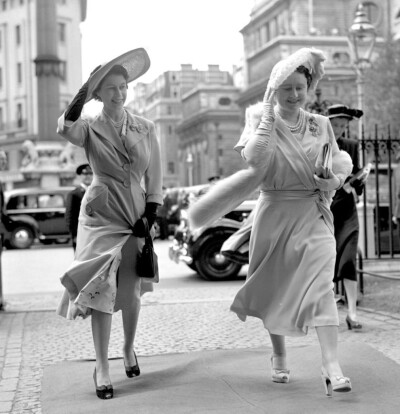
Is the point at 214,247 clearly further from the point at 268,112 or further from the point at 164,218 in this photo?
the point at 164,218

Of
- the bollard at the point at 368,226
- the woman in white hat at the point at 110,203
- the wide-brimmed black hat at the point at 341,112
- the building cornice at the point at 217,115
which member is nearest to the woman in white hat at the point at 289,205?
Answer: the woman in white hat at the point at 110,203

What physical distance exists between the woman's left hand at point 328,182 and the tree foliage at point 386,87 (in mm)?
36994

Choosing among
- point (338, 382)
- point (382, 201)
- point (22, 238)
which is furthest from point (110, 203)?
point (22, 238)

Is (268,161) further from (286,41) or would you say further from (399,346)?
(286,41)

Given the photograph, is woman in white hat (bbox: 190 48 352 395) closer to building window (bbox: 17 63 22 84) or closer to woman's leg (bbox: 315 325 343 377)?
woman's leg (bbox: 315 325 343 377)

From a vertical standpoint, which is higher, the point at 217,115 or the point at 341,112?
the point at 217,115

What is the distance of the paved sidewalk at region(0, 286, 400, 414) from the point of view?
6297 millimetres

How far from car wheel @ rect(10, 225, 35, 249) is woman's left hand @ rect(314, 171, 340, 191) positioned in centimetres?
2308

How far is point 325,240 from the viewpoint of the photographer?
525 cm

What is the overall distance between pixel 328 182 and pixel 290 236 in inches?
14.8

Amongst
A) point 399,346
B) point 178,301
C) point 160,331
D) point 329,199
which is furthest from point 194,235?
point 329,199

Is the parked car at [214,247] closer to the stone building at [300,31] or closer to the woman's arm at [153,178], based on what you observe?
the woman's arm at [153,178]

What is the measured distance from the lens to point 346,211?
27.6ft

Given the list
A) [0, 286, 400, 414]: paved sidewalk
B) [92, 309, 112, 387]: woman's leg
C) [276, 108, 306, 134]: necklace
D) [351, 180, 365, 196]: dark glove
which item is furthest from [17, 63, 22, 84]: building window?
[276, 108, 306, 134]: necklace
